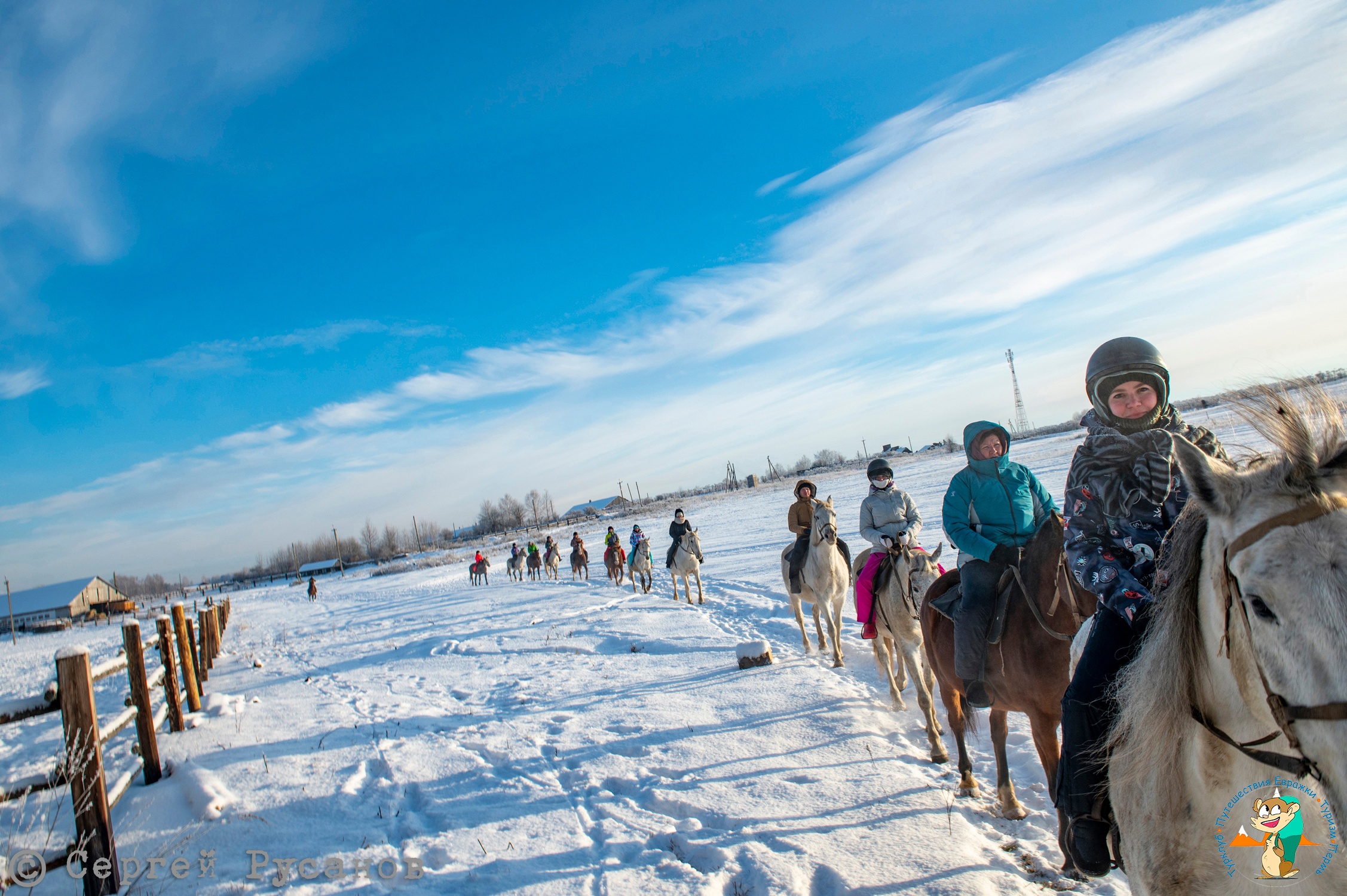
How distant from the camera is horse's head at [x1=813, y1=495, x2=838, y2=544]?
9016mm

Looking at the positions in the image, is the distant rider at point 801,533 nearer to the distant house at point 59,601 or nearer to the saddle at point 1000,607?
the saddle at point 1000,607

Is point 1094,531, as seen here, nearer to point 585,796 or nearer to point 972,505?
point 972,505

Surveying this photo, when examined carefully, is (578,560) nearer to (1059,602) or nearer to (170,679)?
(170,679)

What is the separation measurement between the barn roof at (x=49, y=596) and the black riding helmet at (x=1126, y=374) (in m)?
80.9

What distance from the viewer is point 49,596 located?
2367 inches

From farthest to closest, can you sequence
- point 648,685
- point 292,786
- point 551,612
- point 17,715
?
1. point 551,612
2. point 648,685
3. point 292,786
4. point 17,715

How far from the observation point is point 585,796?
Answer: 185 inches

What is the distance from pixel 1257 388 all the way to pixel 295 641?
18868 mm

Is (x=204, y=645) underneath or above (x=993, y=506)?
underneath

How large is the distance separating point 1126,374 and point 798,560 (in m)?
7.17

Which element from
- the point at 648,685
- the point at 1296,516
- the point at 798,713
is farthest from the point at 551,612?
the point at 1296,516

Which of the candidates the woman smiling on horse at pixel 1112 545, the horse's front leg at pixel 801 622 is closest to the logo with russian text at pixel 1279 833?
the woman smiling on horse at pixel 1112 545

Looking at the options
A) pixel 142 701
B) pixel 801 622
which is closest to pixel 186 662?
pixel 142 701

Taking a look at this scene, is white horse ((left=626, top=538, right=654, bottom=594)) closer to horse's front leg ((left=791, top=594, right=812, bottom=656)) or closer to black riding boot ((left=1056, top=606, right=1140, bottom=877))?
horse's front leg ((left=791, top=594, right=812, bottom=656))
